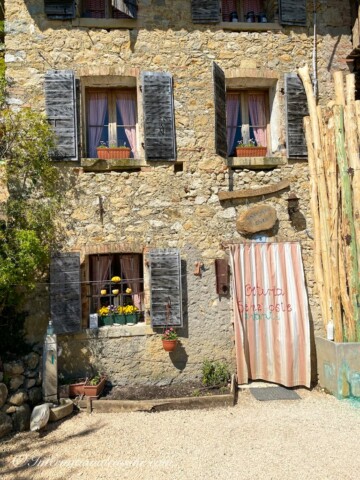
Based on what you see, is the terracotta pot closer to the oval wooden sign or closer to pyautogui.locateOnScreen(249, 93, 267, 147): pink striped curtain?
the oval wooden sign

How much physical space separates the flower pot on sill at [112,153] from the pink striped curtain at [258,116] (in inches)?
93.1

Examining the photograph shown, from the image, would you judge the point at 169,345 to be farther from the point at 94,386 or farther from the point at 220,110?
the point at 220,110

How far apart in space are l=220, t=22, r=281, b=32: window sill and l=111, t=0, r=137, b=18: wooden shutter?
1530 millimetres

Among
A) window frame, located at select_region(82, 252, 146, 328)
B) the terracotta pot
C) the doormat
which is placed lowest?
the doormat

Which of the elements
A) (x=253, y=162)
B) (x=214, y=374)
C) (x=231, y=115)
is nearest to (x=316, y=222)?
(x=253, y=162)

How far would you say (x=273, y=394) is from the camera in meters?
6.11

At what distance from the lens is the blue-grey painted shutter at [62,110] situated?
6328mm

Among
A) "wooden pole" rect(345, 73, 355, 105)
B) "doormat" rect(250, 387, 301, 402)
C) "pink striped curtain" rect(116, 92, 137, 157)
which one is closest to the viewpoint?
"doormat" rect(250, 387, 301, 402)

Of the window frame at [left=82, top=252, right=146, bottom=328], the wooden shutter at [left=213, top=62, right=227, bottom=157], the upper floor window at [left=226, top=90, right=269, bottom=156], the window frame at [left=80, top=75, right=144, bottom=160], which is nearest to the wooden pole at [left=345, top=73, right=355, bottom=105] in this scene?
the upper floor window at [left=226, top=90, right=269, bottom=156]

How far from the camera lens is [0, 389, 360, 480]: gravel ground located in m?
4.01

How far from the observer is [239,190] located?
664cm

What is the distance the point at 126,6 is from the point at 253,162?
3.31 meters

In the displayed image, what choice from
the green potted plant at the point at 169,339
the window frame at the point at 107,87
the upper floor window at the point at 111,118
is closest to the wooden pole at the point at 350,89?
the window frame at the point at 107,87

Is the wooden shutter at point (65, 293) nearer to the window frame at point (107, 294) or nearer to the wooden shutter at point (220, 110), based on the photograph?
the window frame at point (107, 294)
